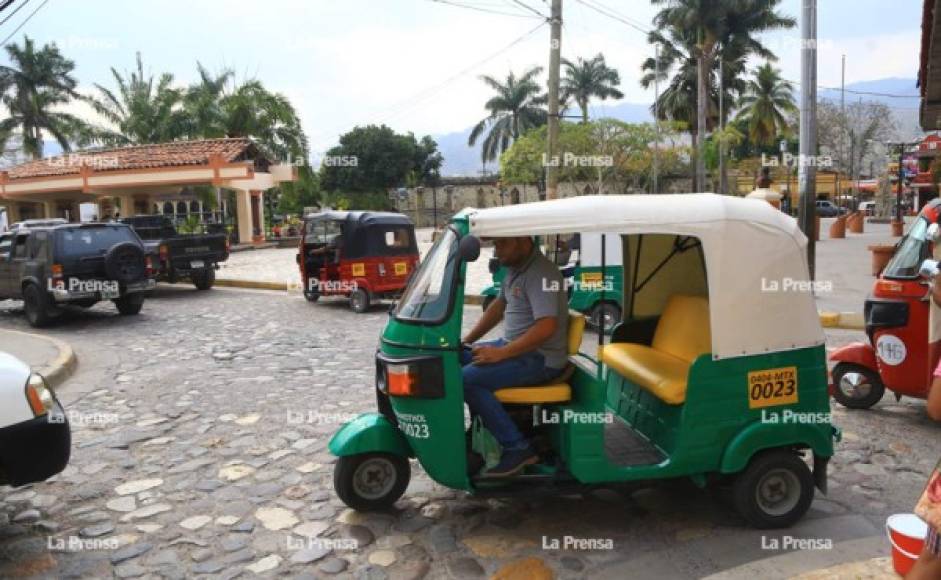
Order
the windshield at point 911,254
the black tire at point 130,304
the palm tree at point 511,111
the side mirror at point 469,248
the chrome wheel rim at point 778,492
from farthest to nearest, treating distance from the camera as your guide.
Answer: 1. the palm tree at point 511,111
2. the black tire at point 130,304
3. the windshield at point 911,254
4. the chrome wheel rim at point 778,492
5. the side mirror at point 469,248

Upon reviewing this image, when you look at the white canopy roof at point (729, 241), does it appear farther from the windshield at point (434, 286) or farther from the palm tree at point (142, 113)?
the palm tree at point (142, 113)

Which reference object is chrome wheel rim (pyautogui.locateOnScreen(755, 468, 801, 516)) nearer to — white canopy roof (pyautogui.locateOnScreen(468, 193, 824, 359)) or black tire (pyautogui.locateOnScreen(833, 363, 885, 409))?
white canopy roof (pyautogui.locateOnScreen(468, 193, 824, 359))

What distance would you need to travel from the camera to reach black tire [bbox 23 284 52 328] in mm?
13149

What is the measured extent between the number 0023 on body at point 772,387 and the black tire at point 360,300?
34.0 feet

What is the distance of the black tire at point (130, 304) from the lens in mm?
14320

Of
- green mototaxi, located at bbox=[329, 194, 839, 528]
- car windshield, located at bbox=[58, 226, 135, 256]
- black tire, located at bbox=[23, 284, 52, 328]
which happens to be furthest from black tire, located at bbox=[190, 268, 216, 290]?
green mototaxi, located at bbox=[329, 194, 839, 528]

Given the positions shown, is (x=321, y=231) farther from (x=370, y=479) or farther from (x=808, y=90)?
(x=370, y=479)

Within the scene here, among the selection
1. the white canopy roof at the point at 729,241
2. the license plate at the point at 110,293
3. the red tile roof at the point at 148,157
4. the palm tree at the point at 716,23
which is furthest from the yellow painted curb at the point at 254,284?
the palm tree at the point at 716,23

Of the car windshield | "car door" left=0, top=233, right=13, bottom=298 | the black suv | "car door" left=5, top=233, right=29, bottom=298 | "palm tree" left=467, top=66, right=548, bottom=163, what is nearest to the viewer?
the black suv

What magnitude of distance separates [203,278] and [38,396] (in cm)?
1459

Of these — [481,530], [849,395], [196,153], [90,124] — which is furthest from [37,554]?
[90,124]

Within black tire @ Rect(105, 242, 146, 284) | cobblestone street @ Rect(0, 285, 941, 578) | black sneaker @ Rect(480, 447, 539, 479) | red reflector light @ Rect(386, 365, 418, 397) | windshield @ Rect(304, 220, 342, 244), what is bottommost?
cobblestone street @ Rect(0, 285, 941, 578)

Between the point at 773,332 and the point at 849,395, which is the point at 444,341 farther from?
the point at 849,395

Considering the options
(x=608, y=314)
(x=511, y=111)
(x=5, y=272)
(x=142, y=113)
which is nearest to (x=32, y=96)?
(x=142, y=113)
